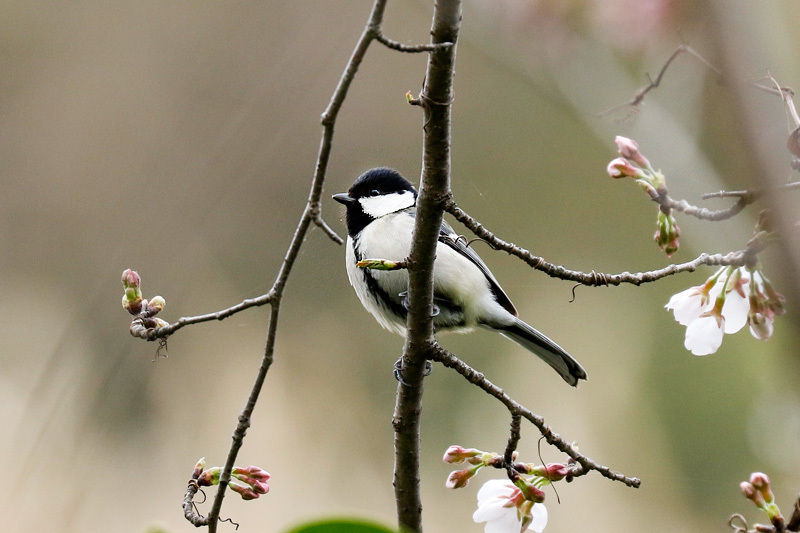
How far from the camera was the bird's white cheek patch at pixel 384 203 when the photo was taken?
8.91 feet

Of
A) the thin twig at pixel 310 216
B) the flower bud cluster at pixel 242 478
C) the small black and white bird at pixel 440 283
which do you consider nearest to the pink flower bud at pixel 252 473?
the flower bud cluster at pixel 242 478

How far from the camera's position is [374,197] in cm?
279

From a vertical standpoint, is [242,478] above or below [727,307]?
below

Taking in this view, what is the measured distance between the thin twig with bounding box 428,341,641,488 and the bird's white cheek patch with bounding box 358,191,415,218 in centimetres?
109

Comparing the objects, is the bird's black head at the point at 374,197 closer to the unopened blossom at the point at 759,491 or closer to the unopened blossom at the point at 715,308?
the unopened blossom at the point at 715,308

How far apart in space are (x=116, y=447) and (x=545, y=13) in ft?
11.5

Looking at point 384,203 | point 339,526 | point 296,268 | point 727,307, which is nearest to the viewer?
point 339,526

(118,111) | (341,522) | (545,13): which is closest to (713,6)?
(341,522)

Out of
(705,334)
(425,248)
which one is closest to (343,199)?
(425,248)

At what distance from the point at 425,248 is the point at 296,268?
3528 millimetres

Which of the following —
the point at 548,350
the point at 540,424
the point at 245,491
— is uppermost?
the point at 548,350

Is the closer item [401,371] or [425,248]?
[425,248]

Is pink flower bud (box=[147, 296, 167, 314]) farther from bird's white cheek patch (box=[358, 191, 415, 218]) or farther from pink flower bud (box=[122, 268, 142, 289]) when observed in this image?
bird's white cheek patch (box=[358, 191, 415, 218])

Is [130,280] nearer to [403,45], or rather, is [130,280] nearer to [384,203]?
[403,45]
